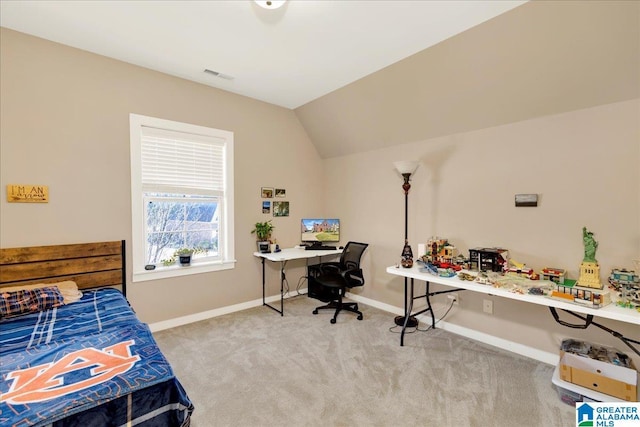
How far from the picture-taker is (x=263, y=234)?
3.93 meters

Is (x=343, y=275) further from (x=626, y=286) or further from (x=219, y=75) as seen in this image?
(x=219, y=75)

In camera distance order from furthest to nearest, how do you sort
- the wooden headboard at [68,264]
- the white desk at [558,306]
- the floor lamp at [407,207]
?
the floor lamp at [407,207] < the wooden headboard at [68,264] < the white desk at [558,306]

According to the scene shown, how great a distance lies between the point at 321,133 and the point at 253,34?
201 centimetres

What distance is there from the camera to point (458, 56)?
2523 mm

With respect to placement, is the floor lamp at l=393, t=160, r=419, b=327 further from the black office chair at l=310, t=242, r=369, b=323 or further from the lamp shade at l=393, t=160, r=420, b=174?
the black office chair at l=310, t=242, r=369, b=323

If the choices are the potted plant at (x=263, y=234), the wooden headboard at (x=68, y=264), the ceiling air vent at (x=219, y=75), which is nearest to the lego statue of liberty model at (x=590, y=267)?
the potted plant at (x=263, y=234)

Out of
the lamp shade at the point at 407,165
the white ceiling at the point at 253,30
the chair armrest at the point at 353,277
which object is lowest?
the chair armrest at the point at 353,277

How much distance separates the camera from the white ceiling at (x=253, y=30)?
2086 mm

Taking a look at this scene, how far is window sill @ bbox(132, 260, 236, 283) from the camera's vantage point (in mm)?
3086

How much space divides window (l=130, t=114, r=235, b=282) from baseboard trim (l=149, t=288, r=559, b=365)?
529mm

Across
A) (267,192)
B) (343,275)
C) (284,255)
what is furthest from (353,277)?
(267,192)

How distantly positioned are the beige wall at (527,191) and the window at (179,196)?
2.03 meters

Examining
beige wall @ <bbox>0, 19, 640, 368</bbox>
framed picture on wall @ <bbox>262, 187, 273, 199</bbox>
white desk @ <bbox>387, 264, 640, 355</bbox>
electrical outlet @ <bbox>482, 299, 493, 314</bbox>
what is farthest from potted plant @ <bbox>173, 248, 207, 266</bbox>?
electrical outlet @ <bbox>482, 299, 493, 314</bbox>

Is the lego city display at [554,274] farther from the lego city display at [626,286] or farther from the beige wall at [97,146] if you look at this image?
the beige wall at [97,146]
